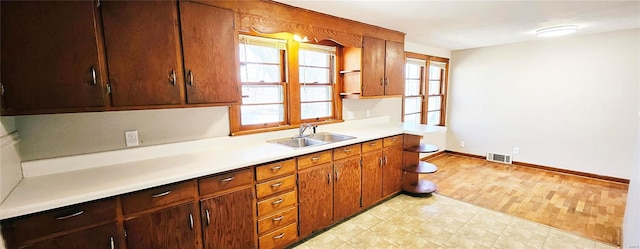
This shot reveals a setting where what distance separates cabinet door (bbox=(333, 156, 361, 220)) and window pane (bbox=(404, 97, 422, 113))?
2.27 m

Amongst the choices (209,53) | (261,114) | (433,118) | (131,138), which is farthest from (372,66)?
(433,118)

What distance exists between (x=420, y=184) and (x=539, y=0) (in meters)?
2.31

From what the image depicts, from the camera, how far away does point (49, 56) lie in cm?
144

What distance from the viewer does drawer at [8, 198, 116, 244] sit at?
1278mm

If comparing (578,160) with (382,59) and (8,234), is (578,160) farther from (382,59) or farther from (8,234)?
(8,234)

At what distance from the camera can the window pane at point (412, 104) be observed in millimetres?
4667

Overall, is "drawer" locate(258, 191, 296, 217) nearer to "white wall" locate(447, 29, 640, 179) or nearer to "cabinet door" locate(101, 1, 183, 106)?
"cabinet door" locate(101, 1, 183, 106)

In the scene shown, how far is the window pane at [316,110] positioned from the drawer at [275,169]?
0.93m

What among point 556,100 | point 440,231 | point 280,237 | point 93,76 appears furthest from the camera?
point 556,100

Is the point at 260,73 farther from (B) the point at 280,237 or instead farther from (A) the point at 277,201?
(B) the point at 280,237

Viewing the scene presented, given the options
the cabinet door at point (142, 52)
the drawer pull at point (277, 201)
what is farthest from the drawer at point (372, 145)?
the cabinet door at point (142, 52)

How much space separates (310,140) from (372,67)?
1.22m

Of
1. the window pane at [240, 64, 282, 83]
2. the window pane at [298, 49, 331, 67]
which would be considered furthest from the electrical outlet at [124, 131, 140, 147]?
the window pane at [298, 49, 331, 67]

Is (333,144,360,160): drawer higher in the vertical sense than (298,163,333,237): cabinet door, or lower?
higher
